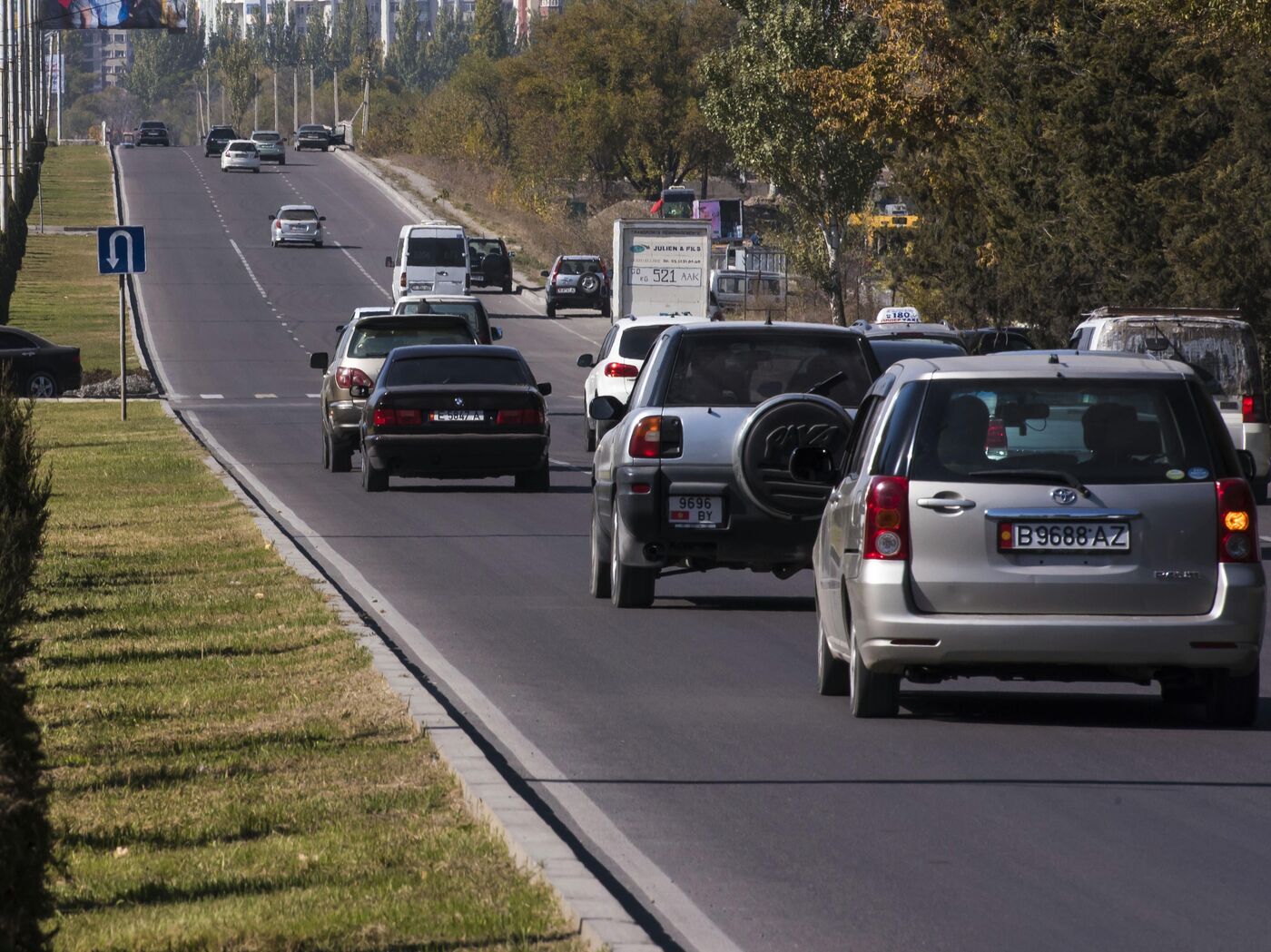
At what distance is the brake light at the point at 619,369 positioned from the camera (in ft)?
98.5

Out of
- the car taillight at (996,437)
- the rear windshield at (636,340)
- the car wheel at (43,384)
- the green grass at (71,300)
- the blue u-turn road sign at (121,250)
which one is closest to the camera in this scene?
the car taillight at (996,437)

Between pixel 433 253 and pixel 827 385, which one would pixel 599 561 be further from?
pixel 433 253

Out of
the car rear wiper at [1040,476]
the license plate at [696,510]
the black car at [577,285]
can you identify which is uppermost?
the car rear wiper at [1040,476]

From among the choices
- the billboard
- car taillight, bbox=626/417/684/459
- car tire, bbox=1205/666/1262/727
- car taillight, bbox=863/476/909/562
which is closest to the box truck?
car taillight, bbox=626/417/684/459

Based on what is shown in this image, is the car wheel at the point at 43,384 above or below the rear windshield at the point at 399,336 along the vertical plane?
below

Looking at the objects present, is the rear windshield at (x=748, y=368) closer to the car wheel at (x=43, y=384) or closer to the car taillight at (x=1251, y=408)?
the car taillight at (x=1251, y=408)

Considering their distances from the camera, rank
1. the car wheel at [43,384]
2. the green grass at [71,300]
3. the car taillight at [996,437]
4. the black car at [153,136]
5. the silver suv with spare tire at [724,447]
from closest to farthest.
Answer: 1. the car taillight at [996,437]
2. the silver suv with spare tire at [724,447]
3. the car wheel at [43,384]
4. the green grass at [71,300]
5. the black car at [153,136]

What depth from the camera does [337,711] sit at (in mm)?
9922

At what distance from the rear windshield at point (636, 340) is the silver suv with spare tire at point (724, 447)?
15.2m

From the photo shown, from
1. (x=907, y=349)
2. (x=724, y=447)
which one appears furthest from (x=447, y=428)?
(x=724, y=447)

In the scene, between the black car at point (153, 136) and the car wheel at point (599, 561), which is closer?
the car wheel at point (599, 561)

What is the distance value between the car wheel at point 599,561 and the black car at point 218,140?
113999 millimetres

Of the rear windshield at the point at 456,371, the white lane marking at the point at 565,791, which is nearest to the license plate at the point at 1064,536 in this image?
the white lane marking at the point at 565,791

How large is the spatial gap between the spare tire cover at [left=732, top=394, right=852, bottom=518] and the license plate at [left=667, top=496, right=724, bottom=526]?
0.22 meters
